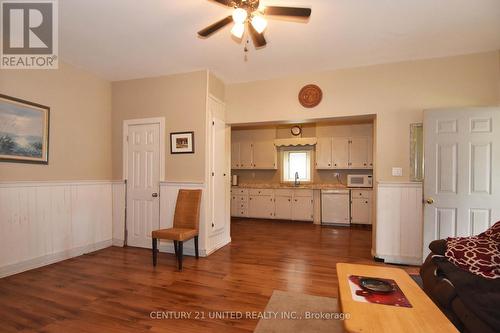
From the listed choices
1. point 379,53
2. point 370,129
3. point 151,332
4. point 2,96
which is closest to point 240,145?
point 370,129

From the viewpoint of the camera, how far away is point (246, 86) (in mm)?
4176

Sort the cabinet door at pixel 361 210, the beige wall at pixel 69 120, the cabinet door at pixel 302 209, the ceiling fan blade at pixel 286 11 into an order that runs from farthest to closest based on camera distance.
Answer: the cabinet door at pixel 302 209, the cabinet door at pixel 361 210, the beige wall at pixel 69 120, the ceiling fan blade at pixel 286 11

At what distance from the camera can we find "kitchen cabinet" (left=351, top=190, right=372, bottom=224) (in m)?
5.68

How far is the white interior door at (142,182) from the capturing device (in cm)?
395

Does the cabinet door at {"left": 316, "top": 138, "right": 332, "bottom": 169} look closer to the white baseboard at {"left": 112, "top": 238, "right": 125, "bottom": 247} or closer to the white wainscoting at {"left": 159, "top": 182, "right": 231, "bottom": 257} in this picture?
the white wainscoting at {"left": 159, "top": 182, "right": 231, "bottom": 257}

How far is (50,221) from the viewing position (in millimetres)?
3307

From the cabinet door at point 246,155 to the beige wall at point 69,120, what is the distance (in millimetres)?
3463

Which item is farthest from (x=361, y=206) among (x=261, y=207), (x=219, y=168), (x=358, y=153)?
(x=219, y=168)

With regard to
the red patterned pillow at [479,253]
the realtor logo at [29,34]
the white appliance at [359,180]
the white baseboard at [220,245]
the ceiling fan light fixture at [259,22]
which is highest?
the realtor logo at [29,34]

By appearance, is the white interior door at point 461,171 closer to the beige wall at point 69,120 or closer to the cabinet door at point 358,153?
the cabinet door at point 358,153

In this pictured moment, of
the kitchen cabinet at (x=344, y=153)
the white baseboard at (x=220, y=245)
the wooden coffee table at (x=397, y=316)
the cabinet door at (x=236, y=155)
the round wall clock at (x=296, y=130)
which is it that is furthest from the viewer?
the cabinet door at (x=236, y=155)

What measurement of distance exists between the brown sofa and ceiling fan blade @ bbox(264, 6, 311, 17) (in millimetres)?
2122

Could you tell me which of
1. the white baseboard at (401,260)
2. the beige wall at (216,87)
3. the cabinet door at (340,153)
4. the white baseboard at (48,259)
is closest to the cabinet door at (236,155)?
the cabinet door at (340,153)

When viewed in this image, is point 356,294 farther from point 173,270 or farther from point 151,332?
point 173,270
